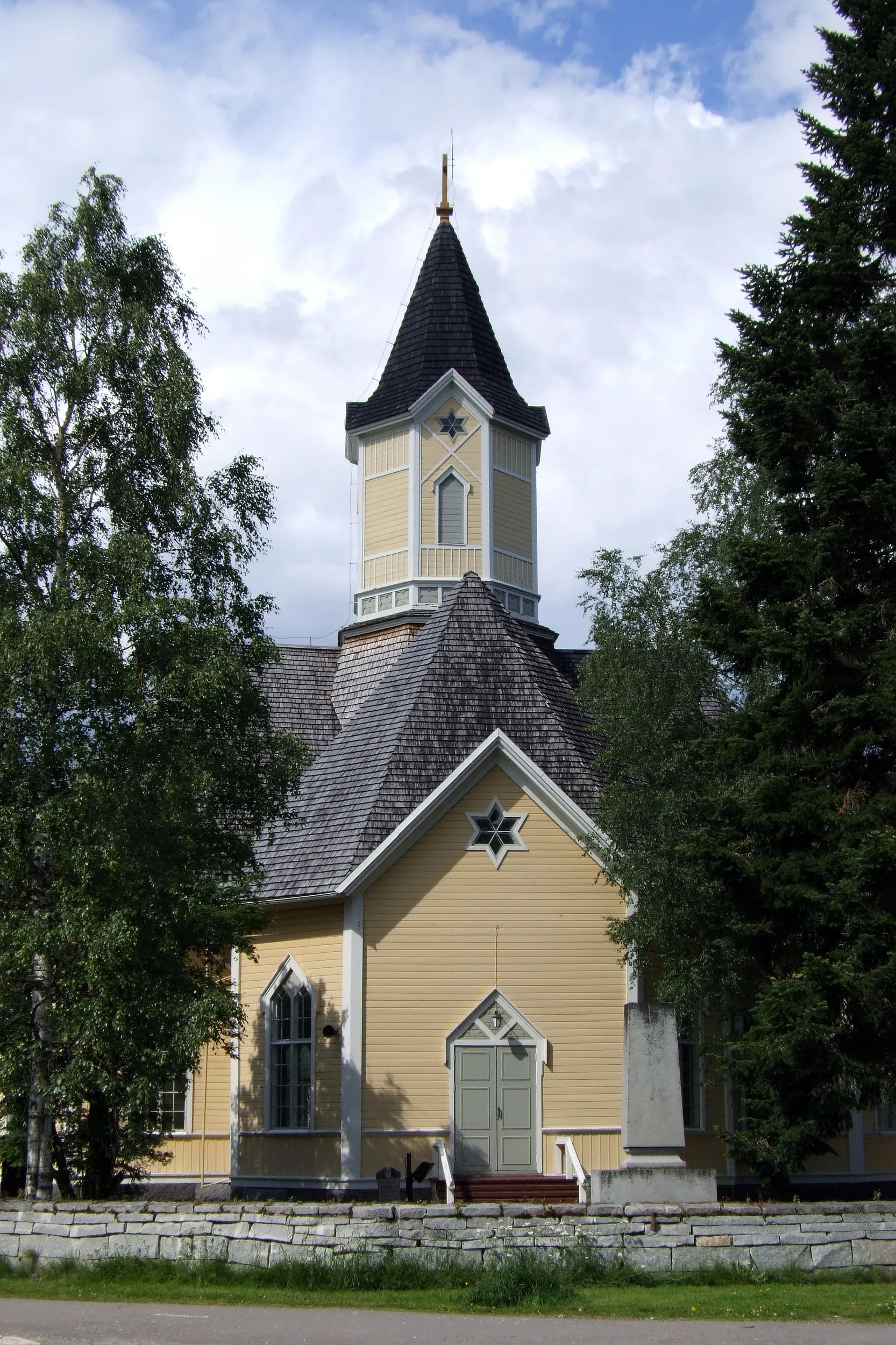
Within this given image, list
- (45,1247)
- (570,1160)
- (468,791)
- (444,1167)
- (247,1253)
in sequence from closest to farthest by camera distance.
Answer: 1. (247,1253)
2. (45,1247)
3. (444,1167)
4. (570,1160)
5. (468,791)

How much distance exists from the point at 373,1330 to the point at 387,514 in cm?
2188

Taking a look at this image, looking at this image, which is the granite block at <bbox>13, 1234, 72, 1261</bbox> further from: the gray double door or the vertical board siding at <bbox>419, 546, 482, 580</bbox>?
the vertical board siding at <bbox>419, 546, 482, 580</bbox>

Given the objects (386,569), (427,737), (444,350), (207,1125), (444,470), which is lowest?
(207,1125)

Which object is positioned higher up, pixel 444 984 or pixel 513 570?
pixel 513 570

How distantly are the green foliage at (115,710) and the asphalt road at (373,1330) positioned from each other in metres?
5.01

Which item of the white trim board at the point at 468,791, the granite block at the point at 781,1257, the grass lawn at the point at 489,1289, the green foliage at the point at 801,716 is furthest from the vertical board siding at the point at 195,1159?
the granite block at the point at 781,1257

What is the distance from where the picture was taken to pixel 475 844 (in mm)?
22969

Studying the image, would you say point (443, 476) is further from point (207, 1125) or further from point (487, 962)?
point (207, 1125)

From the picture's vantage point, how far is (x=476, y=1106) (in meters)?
22.2

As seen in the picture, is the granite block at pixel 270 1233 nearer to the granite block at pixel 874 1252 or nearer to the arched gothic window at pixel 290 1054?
the granite block at pixel 874 1252

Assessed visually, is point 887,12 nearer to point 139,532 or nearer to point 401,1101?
point 139,532

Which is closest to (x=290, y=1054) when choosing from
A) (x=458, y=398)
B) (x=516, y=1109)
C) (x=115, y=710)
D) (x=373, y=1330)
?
(x=516, y=1109)

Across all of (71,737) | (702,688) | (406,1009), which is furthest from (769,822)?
(71,737)

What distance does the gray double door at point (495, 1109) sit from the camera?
22.0m
